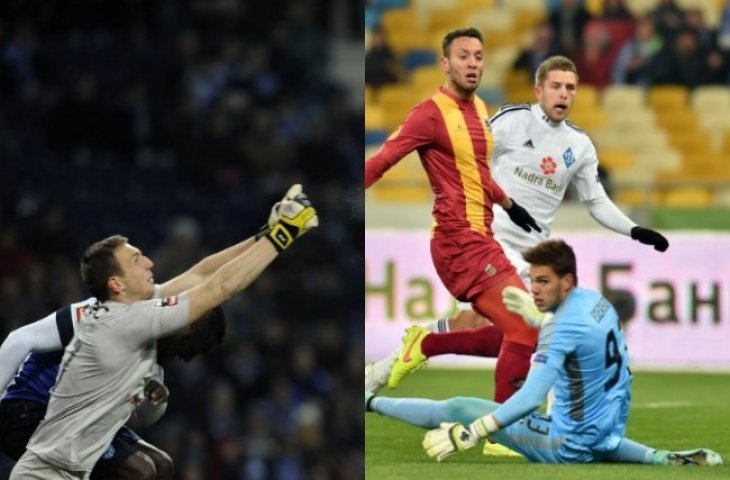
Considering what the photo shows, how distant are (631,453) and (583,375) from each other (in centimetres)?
46

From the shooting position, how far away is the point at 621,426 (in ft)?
20.9

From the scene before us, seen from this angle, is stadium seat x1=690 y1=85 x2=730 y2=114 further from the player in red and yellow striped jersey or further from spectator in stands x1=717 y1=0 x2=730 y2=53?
the player in red and yellow striped jersey

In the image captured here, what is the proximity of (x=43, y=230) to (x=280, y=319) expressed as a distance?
258cm

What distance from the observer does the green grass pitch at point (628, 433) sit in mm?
6020

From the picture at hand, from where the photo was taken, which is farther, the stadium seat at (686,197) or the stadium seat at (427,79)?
the stadium seat at (427,79)

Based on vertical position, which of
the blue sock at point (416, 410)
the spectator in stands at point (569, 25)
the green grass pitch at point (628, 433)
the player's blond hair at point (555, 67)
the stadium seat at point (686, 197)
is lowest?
the green grass pitch at point (628, 433)

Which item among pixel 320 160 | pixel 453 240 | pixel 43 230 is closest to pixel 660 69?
pixel 320 160

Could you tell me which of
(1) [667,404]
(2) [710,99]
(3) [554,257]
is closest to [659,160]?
(2) [710,99]

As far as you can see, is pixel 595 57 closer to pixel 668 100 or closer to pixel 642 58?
pixel 642 58

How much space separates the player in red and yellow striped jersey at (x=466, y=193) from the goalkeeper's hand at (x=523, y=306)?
0.22 metres

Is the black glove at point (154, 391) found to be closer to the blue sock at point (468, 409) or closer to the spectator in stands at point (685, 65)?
the blue sock at point (468, 409)

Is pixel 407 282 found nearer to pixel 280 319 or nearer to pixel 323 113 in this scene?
pixel 280 319

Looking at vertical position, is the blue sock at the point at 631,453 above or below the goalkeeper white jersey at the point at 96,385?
below

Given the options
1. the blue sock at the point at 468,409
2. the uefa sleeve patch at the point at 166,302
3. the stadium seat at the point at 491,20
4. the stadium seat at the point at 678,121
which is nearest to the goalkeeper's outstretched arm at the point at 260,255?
the uefa sleeve patch at the point at 166,302
